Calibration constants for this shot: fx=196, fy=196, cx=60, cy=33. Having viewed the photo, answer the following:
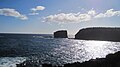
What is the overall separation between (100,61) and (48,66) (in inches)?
368

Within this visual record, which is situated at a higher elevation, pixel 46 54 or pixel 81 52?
pixel 46 54

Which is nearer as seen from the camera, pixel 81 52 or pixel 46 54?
pixel 46 54

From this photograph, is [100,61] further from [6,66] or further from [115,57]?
[6,66]

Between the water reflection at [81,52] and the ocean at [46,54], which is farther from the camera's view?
the water reflection at [81,52]

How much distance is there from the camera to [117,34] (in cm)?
19562

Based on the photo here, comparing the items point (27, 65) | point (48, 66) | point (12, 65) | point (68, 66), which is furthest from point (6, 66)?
point (68, 66)

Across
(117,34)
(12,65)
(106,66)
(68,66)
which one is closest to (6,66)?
(12,65)

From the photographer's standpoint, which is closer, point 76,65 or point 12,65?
point 76,65

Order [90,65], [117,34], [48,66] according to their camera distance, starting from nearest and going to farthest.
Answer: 1. [90,65]
2. [48,66]
3. [117,34]

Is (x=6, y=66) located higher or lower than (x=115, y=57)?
lower

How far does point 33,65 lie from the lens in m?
45.2

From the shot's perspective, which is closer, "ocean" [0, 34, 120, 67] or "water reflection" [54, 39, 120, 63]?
"ocean" [0, 34, 120, 67]

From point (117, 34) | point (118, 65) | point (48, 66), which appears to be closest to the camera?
point (118, 65)

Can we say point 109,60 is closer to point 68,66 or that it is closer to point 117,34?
point 68,66
